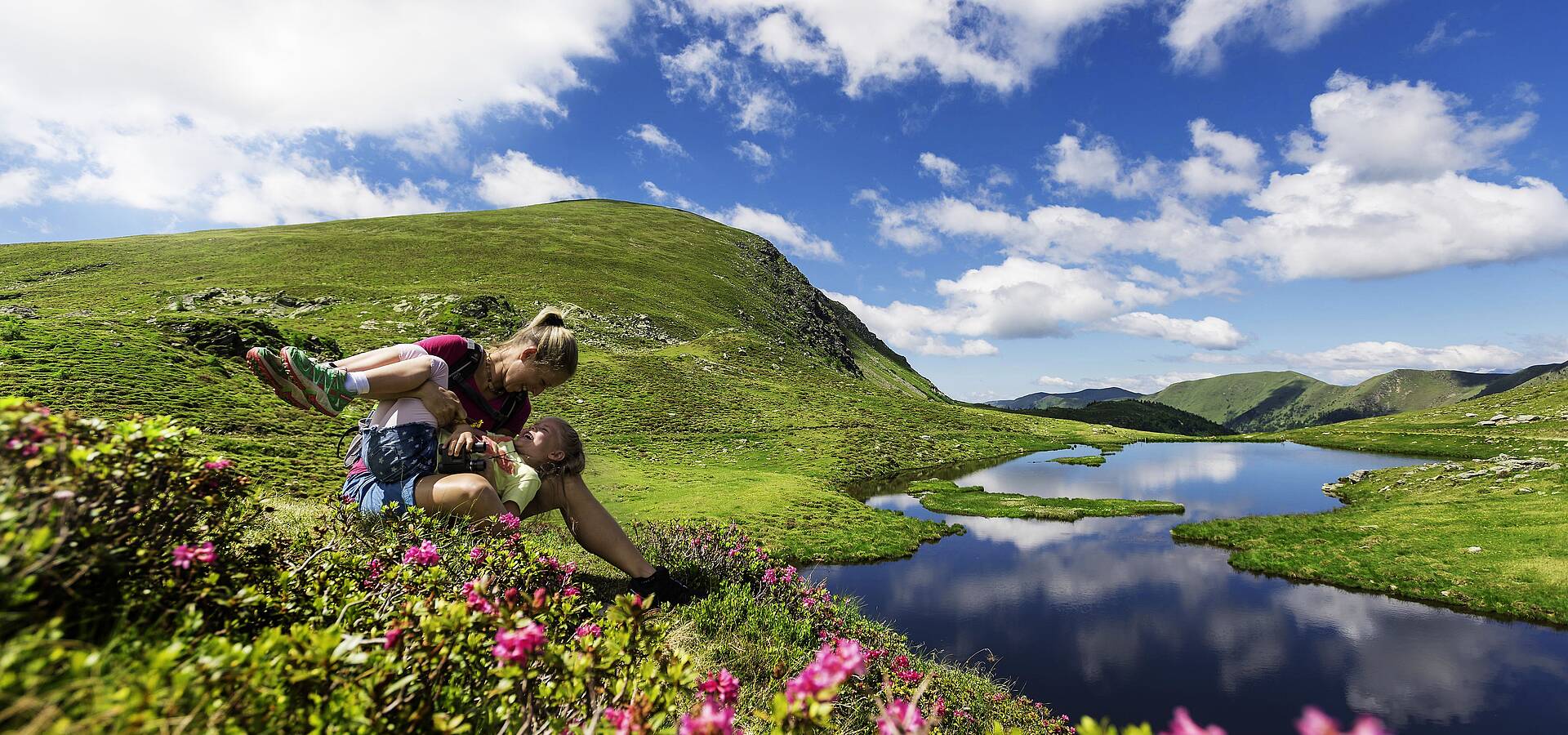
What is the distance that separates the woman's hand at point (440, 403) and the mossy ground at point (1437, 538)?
3347 cm

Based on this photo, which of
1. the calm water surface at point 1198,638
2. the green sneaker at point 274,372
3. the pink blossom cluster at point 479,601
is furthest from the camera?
the calm water surface at point 1198,638

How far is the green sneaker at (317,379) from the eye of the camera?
432 cm

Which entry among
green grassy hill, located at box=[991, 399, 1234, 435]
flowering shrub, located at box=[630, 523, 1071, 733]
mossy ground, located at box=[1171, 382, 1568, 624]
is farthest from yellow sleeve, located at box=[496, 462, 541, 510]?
green grassy hill, located at box=[991, 399, 1234, 435]

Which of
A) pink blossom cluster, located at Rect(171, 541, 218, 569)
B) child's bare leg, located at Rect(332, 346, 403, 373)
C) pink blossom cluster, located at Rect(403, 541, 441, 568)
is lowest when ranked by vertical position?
pink blossom cluster, located at Rect(403, 541, 441, 568)

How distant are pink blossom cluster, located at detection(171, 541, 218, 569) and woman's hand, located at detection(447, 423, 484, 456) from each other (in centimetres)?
258

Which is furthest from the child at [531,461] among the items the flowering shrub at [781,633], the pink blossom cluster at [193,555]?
the pink blossom cluster at [193,555]

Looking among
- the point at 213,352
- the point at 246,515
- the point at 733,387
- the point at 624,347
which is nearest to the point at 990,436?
the point at 733,387

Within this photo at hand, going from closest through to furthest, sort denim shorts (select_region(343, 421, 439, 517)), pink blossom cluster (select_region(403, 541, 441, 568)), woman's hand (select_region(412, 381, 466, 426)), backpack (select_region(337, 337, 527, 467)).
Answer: pink blossom cluster (select_region(403, 541, 441, 568))
woman's hand (select_region(412, 381, 466, 426))
denim shorts (select_region(343, 421, 439, 517))
backpack (select_region(337, 337, 527, 467))

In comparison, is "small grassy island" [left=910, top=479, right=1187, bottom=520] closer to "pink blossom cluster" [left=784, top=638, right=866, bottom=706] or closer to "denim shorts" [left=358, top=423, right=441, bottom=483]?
"denim shorts" [left=358, top=423, right=441, bottom=483]

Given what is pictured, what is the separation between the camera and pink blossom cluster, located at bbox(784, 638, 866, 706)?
1.92 metres

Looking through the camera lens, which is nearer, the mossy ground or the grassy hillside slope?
the mossy ground

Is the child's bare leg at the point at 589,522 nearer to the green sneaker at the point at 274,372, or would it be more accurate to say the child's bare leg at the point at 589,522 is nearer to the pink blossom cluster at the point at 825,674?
the green sneaker at the point at 274,372

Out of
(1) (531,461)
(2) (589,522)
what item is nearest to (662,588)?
(2) (589,522)

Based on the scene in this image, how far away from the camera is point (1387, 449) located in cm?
7575
